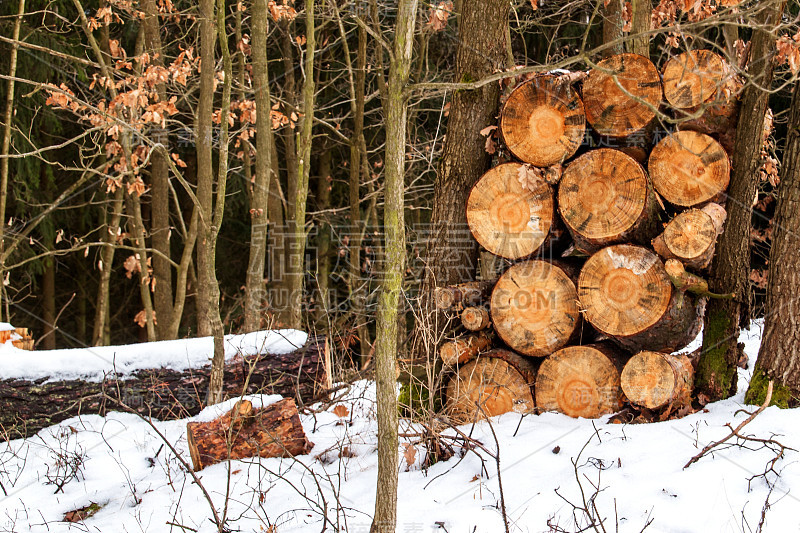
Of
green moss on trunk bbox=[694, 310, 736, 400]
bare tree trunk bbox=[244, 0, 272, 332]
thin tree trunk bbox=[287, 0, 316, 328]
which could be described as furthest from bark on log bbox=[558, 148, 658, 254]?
thin tree trunk bbox=[287, 0, 316, 328]

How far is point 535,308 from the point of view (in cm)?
413

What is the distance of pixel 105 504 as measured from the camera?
3.67m

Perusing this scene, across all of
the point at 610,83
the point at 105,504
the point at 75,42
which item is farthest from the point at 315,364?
the point at 75,42

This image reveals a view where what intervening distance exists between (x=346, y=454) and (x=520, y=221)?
185cm

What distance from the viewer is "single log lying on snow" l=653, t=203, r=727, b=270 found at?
372 centimetres

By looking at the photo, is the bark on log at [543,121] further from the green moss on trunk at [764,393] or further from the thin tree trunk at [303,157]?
the thin tree trunk at [303,157]

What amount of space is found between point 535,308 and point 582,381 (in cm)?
54

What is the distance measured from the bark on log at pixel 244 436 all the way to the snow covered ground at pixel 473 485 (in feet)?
0.33

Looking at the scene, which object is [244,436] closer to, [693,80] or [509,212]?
[509,212]

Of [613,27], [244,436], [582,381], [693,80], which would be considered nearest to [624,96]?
[693,80]

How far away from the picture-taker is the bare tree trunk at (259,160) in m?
7.04

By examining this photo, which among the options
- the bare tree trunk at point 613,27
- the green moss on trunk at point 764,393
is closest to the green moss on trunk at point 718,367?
the green moss on trunk at point 764,393

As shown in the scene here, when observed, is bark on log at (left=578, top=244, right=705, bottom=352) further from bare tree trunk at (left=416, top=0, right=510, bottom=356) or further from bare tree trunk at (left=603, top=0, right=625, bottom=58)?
bare tree trunk at (left=603, top=0, right=625, bottom=58)

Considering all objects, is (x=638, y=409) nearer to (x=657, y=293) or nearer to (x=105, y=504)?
(x=657, y=293)
